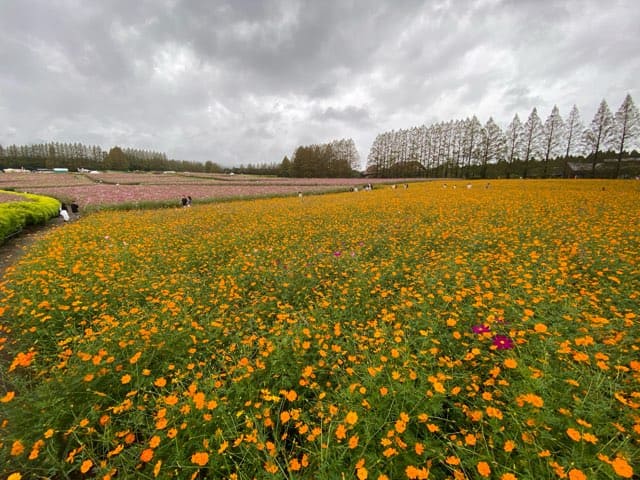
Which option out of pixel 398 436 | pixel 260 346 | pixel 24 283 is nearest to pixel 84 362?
pixel 260 346

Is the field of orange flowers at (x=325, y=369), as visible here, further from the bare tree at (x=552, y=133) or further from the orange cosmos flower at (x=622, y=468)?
the bare tree at (x=552, y=133)

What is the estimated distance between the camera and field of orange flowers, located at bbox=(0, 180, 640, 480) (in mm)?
1863

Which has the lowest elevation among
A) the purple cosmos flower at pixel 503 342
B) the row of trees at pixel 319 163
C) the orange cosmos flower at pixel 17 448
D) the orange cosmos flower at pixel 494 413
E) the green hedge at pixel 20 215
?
the orange cosmos flower at pixel 17 448

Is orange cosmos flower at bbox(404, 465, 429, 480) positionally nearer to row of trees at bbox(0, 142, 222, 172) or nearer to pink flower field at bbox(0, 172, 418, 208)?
pink flower field at bbox(0, 172, 418, 208)

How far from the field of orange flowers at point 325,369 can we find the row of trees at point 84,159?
11213cm

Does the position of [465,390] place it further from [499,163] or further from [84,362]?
[499,163]

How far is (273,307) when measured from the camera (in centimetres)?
436

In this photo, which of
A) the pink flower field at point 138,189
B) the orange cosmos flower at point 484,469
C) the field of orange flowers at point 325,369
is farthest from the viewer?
the pink flower field at point 138,189

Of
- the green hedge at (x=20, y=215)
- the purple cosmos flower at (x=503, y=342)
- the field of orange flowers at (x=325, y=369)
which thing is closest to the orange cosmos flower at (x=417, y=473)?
the field of orange flowers at (x=325, y=369)

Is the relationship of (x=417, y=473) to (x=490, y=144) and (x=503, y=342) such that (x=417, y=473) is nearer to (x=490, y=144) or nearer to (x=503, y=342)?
(x=503, y=342)

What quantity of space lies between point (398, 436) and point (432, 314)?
2.02m

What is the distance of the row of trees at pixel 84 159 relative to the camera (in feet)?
296

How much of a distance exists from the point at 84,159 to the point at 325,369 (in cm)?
13471

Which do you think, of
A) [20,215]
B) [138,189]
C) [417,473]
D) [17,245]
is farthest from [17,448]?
[138,189]
